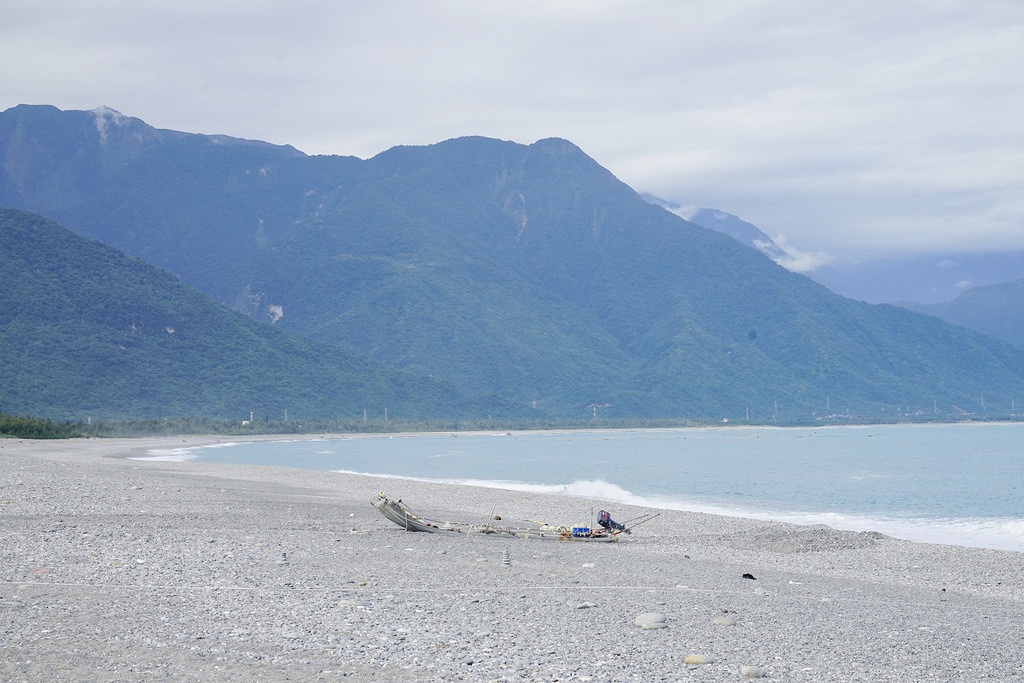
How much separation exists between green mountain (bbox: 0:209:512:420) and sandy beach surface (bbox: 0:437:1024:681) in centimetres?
9744

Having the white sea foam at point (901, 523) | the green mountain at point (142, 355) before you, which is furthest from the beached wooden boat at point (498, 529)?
the green mountain at point (142, 355)

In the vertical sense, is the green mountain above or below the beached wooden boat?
above

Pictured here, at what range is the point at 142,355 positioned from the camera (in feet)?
445

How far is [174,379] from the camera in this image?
447 feet

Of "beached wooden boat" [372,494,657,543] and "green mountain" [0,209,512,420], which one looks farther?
"green mountain" [0,209,512,420]

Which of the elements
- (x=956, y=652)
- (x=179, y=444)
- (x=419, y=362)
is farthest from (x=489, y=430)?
(x=956, y=652)

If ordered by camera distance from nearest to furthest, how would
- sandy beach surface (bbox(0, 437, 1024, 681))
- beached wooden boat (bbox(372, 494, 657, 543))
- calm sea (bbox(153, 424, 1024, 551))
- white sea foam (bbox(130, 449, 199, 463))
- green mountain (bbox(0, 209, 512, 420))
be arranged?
sandy beach surface (bbox(0, 437, 1024, 681))
beached wooden boat (bbox(372, 494, 657, 543))
calm sea (bbox(153, 424, 1024, 551))
white sea foam (bbox(130, 449, 199, 463))
green mountain (bbox(0, 209, 512, 420))

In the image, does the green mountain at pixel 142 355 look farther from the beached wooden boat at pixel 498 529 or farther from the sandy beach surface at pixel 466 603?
the sandy beach surface at pixel 466 603

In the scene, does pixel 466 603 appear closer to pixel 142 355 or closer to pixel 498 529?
pixel 498 529

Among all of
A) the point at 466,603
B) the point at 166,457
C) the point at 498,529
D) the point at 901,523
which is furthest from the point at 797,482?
the point at 466,603

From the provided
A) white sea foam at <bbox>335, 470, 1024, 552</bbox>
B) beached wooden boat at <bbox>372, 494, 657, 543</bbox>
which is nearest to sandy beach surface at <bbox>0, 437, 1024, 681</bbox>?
beached wooden boat at <bbox>372, 494, 657, 543</bbox>

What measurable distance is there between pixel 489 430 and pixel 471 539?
139 metres

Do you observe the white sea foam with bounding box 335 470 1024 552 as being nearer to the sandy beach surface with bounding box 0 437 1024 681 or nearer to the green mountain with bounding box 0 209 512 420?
the sandy beach surface with bounding box 0 437 1024 681

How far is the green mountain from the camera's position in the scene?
120m
